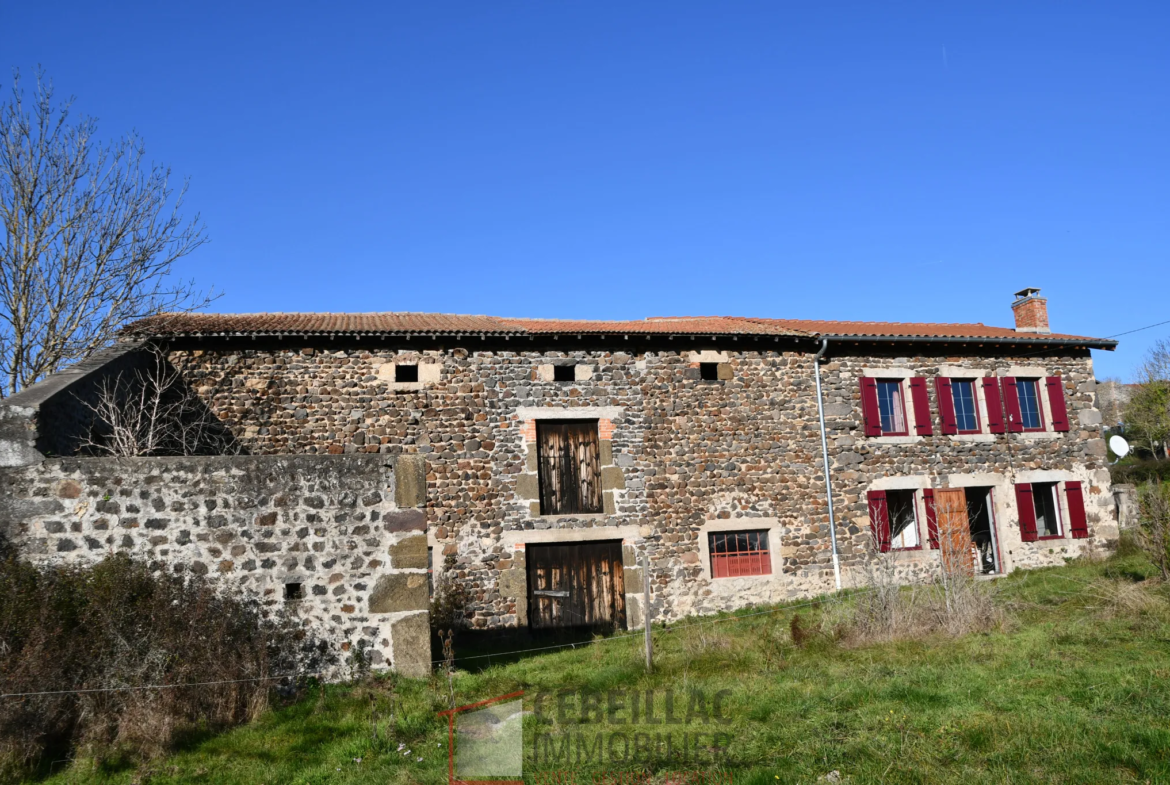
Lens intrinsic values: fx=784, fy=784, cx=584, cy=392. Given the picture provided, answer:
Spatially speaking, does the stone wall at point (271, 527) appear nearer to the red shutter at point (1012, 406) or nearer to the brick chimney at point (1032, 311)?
the red shutter at point (1012, 406)

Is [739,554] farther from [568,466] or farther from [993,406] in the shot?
[993,406]

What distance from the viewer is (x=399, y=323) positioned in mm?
13227

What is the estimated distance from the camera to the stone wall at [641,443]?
11.9 metres

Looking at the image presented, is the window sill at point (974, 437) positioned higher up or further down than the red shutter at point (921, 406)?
further down

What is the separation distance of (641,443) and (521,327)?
2784mm

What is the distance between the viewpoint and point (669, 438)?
42.8 ft

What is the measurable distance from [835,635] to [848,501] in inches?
234

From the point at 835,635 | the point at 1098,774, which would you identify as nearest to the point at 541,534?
the point at 835,635

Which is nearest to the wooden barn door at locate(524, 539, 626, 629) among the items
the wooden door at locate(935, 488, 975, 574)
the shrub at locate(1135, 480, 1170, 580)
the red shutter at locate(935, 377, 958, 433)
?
the wooden door at locate(935, 488, 975, 574)

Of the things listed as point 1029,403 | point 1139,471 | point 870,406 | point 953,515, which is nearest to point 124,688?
point 870,406

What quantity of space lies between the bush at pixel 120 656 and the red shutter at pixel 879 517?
10.1m

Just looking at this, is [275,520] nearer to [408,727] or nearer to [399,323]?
[408,727]

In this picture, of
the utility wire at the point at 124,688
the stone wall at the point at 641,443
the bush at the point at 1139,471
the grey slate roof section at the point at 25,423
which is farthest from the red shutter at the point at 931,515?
the bush at the point at 1139,471

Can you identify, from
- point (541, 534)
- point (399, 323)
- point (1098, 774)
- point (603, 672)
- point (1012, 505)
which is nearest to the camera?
point (1098, 774)
